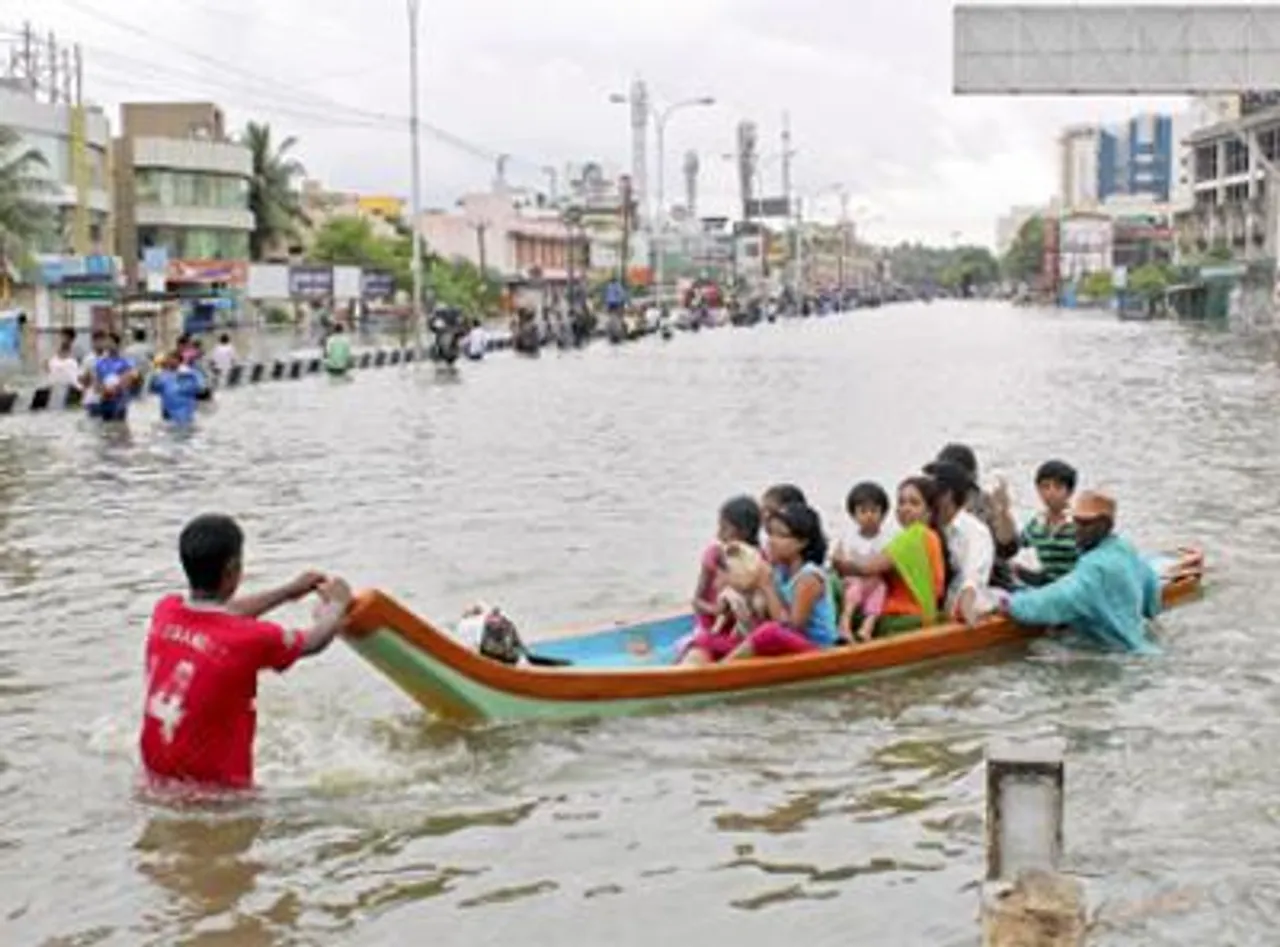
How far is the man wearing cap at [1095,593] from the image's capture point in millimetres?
10625

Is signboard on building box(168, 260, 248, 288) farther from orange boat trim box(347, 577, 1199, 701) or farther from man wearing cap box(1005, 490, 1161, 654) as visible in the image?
orange boat trim box(347, 577, 1199, 701)

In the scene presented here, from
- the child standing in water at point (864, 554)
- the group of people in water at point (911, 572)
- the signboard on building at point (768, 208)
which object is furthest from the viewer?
the signboard on building at point (768, 208)

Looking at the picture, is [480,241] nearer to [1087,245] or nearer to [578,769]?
[1087,245]

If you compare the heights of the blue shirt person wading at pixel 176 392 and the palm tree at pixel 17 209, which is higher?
the palm tree at pixel 17 209

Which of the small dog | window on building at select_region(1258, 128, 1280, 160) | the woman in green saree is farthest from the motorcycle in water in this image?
window on building at select_region(1258, 128, 1280, 160)

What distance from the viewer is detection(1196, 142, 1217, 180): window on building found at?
12006 cm

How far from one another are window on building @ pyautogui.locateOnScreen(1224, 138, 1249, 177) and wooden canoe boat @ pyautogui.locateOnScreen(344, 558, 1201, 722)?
4239 inches

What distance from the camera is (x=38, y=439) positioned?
25.6m

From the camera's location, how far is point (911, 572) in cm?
1041

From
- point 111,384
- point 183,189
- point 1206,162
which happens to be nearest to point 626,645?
point 111,384

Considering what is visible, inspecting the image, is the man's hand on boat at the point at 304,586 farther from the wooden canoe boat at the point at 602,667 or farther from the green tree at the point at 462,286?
the green tree at the point at 462,286

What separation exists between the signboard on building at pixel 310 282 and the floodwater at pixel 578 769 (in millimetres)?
45759

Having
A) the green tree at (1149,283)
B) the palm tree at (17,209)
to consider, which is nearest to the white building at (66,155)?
the palm tree at (17,209)

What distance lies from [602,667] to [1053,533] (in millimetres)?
3301
